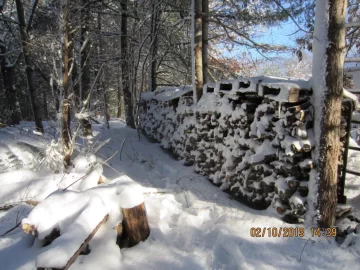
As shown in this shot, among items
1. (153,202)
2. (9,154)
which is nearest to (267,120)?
(153,202)

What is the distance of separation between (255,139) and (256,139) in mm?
22

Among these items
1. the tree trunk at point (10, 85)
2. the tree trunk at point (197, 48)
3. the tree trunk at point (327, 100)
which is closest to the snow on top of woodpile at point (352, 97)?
the tree trunk at point (327, 100)

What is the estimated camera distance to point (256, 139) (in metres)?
3.70

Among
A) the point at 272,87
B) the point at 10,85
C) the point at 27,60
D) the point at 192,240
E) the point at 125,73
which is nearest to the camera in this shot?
the point at 192,240

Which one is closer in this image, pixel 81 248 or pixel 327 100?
pixel 81 248

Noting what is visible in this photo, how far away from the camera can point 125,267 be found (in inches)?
92.2

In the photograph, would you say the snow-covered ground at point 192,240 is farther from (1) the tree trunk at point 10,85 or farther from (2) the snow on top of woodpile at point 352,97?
(1) the tree trunk at point 10,85

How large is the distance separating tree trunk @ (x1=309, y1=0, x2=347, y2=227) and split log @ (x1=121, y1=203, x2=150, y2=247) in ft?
6.60

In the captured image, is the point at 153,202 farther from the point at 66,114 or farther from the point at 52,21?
the point at 52,21

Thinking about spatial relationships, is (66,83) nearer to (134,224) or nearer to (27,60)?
(134,224)

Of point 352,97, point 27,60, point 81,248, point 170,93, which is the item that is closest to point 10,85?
point 27,60

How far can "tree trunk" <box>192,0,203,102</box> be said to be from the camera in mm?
5586

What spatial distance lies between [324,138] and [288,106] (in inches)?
22.1

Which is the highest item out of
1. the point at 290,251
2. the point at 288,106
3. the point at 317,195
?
the point at 288,106
